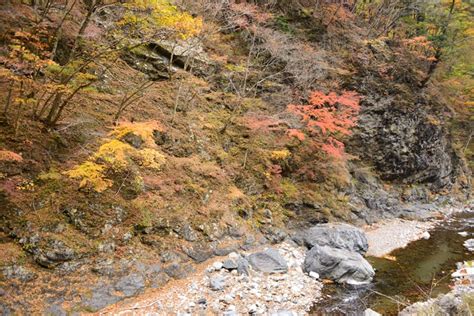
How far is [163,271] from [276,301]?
288cm

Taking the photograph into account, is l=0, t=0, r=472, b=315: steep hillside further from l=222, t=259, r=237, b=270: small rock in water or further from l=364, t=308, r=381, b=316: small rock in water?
l=364, t=308, r=381, b=316: small rock in water

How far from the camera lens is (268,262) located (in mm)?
9234

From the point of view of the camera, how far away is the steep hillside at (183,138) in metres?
7.00

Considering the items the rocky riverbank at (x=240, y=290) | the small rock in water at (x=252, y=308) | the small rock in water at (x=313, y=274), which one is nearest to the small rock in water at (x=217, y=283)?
the rocky riverbank at (x=240, y=290)

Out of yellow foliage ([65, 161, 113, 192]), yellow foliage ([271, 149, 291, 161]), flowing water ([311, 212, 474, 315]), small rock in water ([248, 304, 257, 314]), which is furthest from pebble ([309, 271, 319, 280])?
yellow foliage ([65, 161, 113, 192])

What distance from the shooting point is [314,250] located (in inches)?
395

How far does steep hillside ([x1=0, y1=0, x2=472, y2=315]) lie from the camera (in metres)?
7.00

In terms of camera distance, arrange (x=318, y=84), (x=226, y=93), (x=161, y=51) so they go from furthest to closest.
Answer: (x=318, y=84), (x=226, y=93), (x=161, y=51)

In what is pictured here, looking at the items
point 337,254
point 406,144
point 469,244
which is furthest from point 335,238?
point 406,144

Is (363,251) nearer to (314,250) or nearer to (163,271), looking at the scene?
(314,250)

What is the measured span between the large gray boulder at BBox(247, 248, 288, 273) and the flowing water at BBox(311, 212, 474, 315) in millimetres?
1356

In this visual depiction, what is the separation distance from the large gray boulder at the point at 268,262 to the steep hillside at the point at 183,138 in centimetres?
86

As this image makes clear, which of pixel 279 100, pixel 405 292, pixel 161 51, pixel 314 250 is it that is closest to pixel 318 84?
pixel 279 100

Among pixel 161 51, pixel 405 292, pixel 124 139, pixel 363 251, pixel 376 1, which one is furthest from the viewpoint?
pixel 376 1
